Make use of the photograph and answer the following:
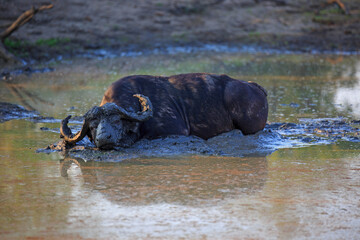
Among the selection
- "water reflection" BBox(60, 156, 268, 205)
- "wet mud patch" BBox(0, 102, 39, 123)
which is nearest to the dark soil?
"wet mud patch" BBox(0, 102, 39, 123)

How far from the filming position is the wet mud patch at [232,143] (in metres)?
6.78

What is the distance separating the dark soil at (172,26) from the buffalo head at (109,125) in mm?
12595

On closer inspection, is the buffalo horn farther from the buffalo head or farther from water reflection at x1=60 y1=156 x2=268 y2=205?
water reflection at x1=60 y1=156 x2=268 y2=205

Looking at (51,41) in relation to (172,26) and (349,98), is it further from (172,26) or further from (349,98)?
(349,98)

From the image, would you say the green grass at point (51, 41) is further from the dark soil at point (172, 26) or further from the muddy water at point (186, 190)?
the muddy water at point (186, 190)

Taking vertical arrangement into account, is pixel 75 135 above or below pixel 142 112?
below

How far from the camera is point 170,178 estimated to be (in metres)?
5.61

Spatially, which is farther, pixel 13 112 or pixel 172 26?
pixel 172 26

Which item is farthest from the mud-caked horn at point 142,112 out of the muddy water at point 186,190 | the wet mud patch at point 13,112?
the wet mud patch at point 13,112

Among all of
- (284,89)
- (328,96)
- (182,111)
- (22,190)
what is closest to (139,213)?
(22,190)

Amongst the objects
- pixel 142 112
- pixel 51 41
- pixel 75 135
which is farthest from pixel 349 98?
pixel 51 41

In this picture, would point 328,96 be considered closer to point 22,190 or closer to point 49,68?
point 22,190

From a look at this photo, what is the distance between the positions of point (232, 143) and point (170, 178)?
2073 millimetres

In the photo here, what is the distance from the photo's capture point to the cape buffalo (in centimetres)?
698
